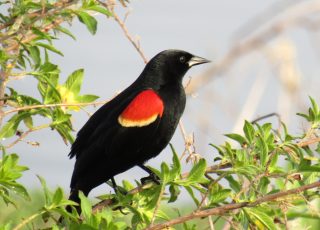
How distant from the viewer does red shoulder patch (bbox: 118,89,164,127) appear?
300 centimetres

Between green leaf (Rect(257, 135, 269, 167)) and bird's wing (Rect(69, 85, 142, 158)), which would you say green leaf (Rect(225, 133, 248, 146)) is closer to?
green leaf (Rect(257, 135, 269, 167))

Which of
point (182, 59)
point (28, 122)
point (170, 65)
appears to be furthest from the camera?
point (182, 59)

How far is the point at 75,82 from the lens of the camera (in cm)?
265

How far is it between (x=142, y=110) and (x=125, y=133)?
0.14 metres

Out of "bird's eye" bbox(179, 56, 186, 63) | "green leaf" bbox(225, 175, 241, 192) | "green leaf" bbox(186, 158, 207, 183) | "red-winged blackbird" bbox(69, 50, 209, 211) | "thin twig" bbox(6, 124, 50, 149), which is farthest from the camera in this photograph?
"bird's eye" bbox(179, 56, 186, 63)

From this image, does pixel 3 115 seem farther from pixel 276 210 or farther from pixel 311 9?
pixel 311 9

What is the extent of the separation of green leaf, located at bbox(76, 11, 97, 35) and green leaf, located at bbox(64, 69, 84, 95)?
19cm

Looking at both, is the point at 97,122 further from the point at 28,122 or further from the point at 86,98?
the point at 28,122

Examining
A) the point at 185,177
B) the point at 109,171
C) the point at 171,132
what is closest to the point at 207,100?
the point at 171,132

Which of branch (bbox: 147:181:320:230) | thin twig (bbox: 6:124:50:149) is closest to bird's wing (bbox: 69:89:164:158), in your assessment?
Answer: thin twig (bbox: 6:124:50:149)

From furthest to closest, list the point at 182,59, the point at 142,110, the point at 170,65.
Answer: the point at 182,59
the point at 170,65
the point at 142,110

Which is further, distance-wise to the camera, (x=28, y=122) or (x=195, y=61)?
(x=195, y=61)

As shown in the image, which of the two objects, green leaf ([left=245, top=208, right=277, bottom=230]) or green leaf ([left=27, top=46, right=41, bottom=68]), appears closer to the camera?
green leaf ([left=245, top=208, right=277, bottom=230])

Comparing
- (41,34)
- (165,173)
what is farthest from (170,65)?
(165,173)
